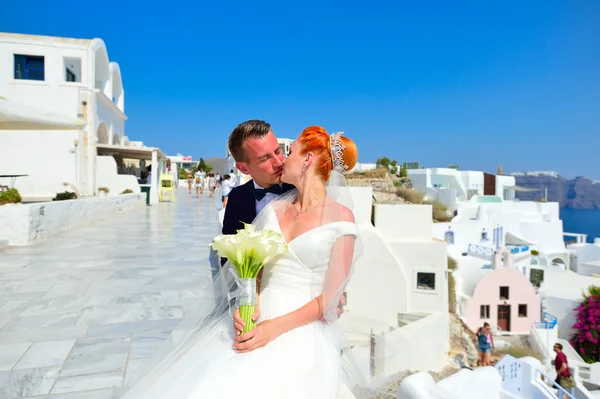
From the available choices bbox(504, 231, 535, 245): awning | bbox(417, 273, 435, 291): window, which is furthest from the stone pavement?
bbox(504, 231, 535, 245): awning

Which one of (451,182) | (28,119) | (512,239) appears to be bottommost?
(512,239)

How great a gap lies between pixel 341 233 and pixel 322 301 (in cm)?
29

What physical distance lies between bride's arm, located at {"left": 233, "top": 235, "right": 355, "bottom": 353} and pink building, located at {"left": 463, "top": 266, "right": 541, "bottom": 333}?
71.6ft

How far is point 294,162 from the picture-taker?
1.74 meters

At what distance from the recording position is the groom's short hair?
75.9 inches

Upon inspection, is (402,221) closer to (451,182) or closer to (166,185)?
(166,185)

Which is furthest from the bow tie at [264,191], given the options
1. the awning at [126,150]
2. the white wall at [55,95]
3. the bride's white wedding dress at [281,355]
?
the awning at [126,150]

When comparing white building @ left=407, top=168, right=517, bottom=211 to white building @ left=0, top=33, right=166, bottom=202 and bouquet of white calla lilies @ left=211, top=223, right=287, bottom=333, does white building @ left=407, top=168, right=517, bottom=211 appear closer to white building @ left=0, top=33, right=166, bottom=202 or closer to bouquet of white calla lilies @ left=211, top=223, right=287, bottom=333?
white building @ left=0, top=33, right=166, bottom=202

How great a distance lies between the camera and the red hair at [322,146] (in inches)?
67.8

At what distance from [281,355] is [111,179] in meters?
19.9

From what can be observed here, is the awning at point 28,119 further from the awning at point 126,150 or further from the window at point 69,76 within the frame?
the window at point 69,76

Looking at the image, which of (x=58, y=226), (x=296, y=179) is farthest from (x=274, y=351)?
(x=58, y=226)

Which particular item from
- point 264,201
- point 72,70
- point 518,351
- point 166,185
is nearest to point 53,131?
point 72,70

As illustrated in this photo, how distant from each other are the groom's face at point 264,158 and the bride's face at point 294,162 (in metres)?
0.20
